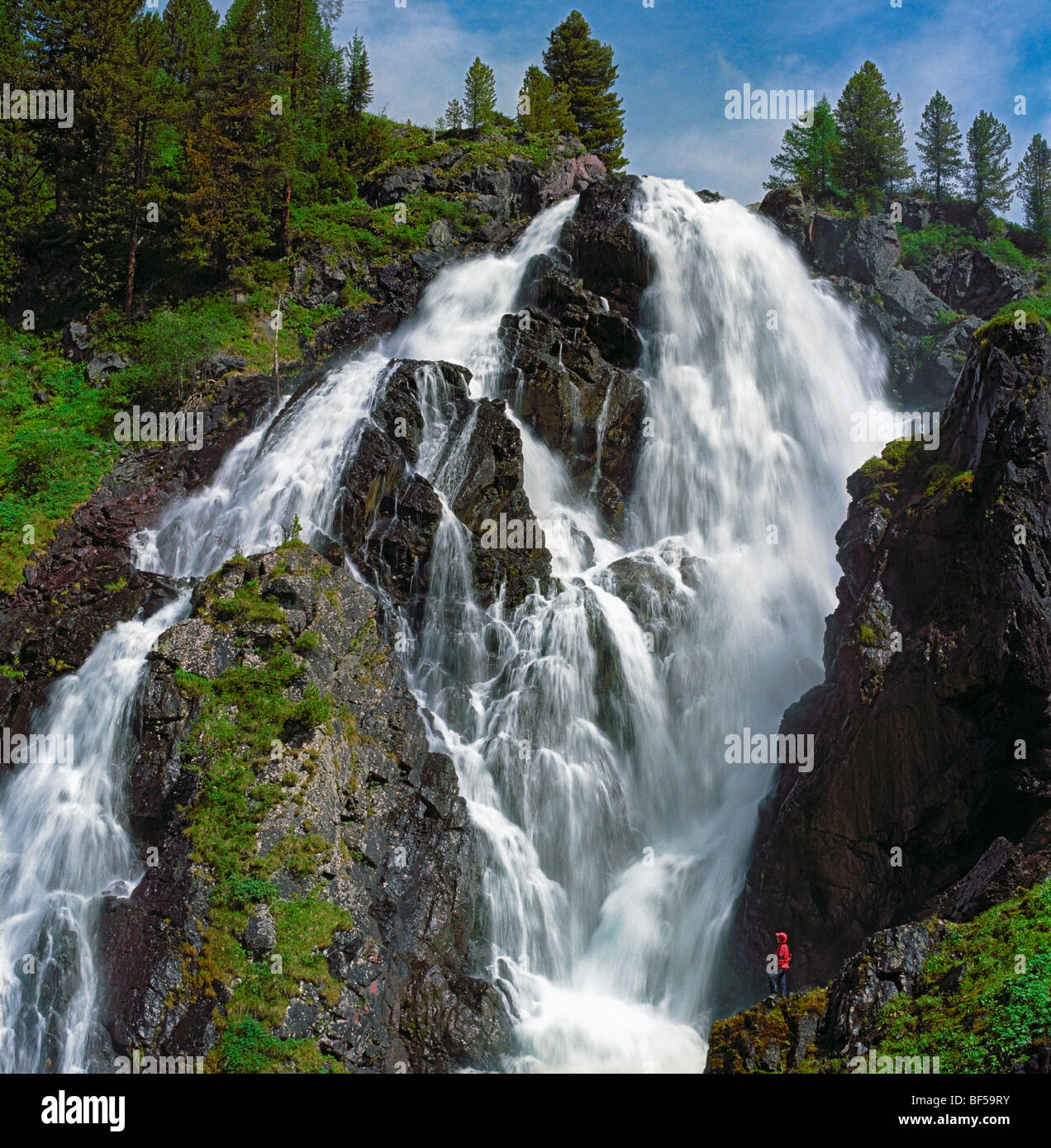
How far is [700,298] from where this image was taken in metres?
30.5

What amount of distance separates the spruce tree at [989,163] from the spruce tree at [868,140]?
6.69 meters

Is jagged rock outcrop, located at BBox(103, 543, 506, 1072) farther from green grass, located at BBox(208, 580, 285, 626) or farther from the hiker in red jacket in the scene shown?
the hiker in red jacket

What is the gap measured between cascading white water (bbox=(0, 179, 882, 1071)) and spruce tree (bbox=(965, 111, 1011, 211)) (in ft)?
78.1

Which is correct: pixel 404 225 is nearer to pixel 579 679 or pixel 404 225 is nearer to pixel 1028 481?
pixel 579 679

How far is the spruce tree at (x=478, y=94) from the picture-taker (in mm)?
52500

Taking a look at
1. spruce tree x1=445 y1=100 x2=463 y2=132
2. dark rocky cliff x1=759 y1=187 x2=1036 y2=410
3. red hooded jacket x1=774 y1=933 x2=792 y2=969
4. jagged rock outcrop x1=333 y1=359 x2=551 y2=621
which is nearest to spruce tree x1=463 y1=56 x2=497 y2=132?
spruce tree x1=445 y1=100 x2=463 y2=132

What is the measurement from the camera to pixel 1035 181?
151 feet

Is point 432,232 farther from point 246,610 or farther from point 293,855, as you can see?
point 293,855

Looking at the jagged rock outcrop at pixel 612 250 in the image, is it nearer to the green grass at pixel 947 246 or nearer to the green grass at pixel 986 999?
the green grass at pixel 947 246

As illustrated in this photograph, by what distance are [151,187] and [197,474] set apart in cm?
1314

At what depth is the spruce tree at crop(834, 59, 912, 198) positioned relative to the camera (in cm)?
4244

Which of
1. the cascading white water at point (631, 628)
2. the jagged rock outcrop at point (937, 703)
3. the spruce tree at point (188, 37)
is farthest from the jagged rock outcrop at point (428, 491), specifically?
the spruce tree at point (188, 37)

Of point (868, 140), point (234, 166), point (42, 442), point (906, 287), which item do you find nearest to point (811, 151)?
point (868, 140)
